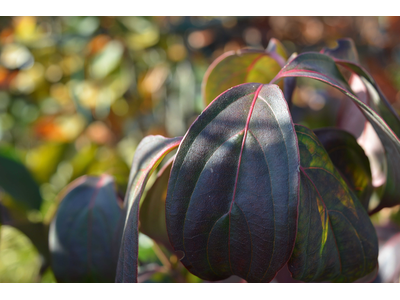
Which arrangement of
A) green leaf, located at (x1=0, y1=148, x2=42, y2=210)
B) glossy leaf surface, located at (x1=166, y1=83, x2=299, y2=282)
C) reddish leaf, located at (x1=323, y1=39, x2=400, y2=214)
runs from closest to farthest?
glossy leaf surface, located at (x1=166, y1=83, x2=299, y2=282) < reddish leaf, located at (x1=323, y1=39, x2=400, y2=214) < green leaf, located at (x1=0, y1=148, x2=42, y2=210)

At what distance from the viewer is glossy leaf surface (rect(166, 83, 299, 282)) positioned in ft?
1.00

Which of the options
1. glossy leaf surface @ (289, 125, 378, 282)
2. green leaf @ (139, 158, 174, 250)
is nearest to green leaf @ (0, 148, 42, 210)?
green leaf @ (139, 158, 174, 250)

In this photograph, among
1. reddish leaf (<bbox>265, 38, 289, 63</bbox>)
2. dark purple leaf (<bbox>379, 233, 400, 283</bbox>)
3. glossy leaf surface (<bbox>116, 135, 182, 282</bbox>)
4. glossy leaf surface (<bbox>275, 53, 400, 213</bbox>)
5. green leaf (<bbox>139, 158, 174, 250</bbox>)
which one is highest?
reddish leaf (<bbox>265, 38, 289, 63</bbox>)

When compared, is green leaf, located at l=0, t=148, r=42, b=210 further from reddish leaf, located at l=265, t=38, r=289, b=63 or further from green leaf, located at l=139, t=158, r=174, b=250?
reddish leaf, located at l=265, t=38, r=289, b=63

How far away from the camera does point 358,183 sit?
0.45m

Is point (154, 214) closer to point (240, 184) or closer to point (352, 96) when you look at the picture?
point (240, 184)

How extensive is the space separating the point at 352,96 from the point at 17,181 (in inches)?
29.6

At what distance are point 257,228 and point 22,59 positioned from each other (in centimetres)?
208

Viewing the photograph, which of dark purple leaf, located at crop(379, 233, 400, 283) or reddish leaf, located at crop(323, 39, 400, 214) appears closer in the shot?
reddish leaf, located at crop(323, 39, 400, 214)

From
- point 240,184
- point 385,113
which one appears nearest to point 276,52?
point 385,113

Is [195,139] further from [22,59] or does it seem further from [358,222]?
[22,59]

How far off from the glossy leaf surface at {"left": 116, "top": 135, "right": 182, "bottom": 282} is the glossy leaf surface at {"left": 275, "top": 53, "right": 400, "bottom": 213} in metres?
0.16

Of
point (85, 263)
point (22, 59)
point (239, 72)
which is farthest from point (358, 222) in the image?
point (22, 59)

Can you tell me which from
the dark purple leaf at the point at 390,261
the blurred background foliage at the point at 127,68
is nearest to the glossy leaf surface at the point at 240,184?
the dark purple leaf at the point at 390,261
